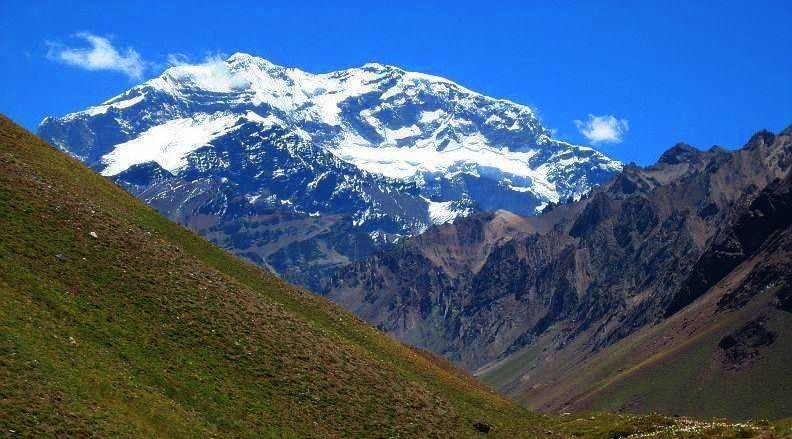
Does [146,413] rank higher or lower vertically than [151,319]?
lower

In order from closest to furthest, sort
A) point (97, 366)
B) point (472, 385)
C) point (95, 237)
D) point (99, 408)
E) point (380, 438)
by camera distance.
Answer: point (99, 408) < point (97, 366) < point (380, 438) < point (95, 237) < point (472, 385)

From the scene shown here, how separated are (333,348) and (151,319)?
610 inches

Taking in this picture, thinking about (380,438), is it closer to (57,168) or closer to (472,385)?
(472,385)

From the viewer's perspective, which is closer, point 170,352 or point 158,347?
point 158,347

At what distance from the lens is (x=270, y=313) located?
8250cm

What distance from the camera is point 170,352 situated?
227 feet

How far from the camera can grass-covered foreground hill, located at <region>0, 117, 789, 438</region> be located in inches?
2336

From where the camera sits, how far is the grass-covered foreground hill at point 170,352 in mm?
59344

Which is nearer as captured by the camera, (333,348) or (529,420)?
(333,348)

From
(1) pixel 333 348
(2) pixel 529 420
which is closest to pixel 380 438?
(1) pixel 333 348

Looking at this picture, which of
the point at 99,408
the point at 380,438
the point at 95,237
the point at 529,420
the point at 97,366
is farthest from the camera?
the point at 529,420

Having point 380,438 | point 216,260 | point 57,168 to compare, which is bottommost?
point 380,438

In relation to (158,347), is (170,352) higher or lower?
lower

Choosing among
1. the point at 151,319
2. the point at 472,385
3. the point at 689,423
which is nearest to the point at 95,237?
the point at 151,319
